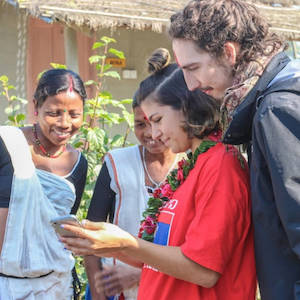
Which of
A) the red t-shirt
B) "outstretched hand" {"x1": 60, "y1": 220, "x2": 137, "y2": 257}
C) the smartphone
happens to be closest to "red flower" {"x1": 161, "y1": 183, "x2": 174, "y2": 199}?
the red t-shirt

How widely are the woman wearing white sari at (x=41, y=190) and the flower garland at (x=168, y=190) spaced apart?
2.71 feet

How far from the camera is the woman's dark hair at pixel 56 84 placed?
2.97 meters

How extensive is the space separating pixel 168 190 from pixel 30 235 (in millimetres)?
1004

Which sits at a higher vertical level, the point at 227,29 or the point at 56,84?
the point at 227,29

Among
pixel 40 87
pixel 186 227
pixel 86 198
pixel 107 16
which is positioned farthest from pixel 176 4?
pixel 186 227

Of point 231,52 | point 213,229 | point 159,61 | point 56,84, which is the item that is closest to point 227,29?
point 231,52

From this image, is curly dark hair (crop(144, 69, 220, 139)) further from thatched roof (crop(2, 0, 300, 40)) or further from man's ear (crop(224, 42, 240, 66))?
thatched roof (crop(2, 0, 300, 40))

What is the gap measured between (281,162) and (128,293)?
138 cm

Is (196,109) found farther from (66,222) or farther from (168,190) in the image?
(66,222)

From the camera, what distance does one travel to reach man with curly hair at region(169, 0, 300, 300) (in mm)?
1477

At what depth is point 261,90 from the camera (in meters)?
1.58

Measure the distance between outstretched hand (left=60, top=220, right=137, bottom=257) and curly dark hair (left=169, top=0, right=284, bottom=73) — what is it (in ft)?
2.23

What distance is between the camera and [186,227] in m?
1.79

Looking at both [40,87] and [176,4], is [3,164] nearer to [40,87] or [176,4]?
[40,87]
